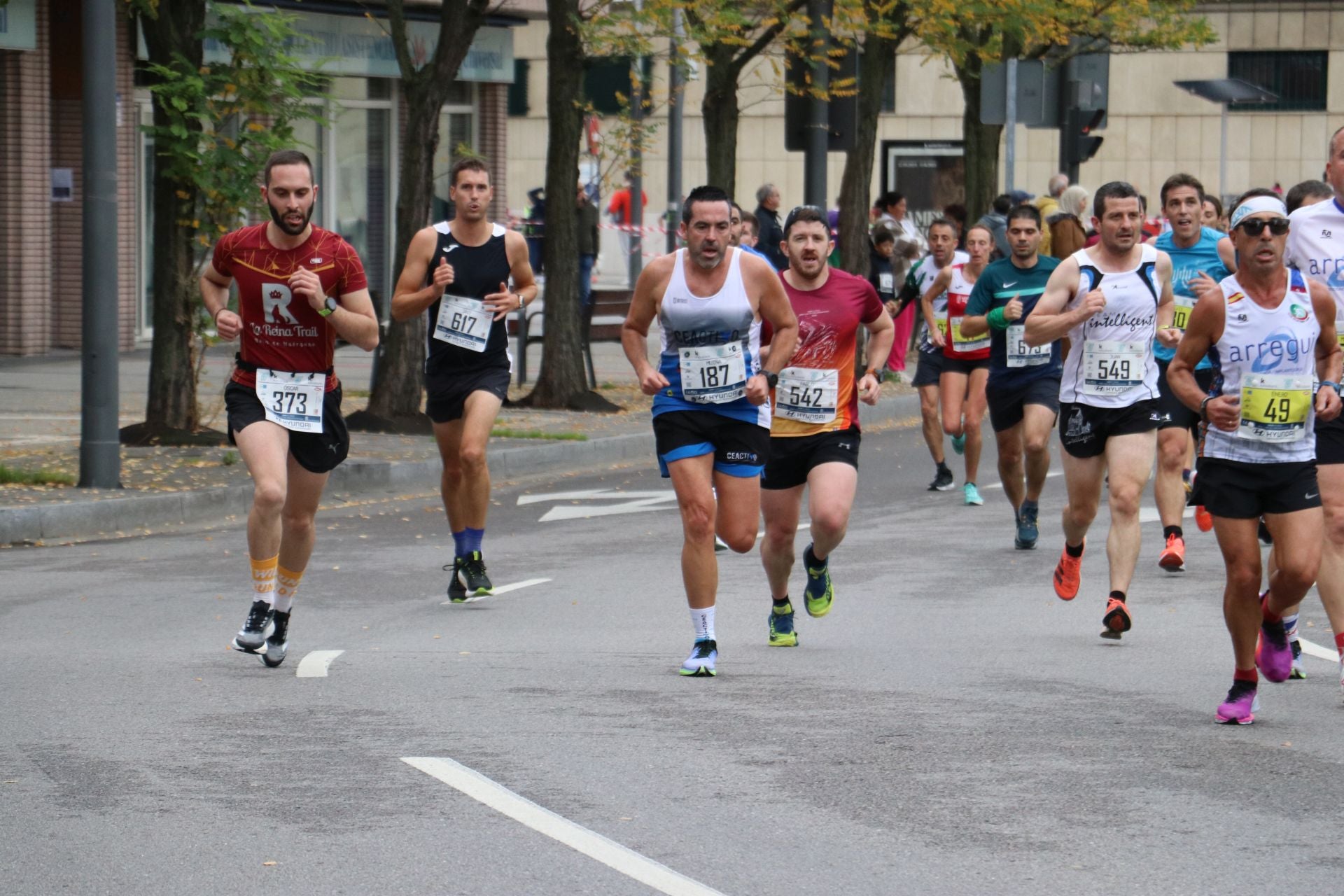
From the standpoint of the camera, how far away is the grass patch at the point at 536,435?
17672 millimetres

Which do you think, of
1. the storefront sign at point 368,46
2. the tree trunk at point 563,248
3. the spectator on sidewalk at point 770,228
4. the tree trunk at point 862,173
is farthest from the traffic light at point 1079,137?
the tree trunk at point 563,248

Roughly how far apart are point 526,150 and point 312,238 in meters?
41.9

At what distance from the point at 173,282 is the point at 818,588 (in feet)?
26.3

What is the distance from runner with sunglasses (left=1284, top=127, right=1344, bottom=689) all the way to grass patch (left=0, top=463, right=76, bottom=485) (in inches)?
331

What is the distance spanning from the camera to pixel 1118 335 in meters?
9.99

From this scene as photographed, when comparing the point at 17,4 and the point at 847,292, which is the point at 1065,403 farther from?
the point at 17,4

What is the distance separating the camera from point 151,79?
2219 centimetres

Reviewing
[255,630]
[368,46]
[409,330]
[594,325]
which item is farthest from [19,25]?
[255,630]

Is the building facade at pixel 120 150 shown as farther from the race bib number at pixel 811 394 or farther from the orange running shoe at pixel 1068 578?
the race bib number at pixel 811 394

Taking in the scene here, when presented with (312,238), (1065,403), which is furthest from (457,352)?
(1065,403)

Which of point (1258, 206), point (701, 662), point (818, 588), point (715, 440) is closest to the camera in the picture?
point (1258, 206)

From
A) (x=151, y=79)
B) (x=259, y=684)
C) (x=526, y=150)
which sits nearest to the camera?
(x=259, y=684)

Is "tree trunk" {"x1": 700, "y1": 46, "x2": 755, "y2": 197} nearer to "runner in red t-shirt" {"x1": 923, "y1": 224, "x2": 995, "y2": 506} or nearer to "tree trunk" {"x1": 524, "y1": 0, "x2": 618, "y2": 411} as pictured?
"tree trunk" {"x1": 524, "y1": 0, "x2": 618, "y2": 411}

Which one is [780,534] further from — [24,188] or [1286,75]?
[1286,75]
